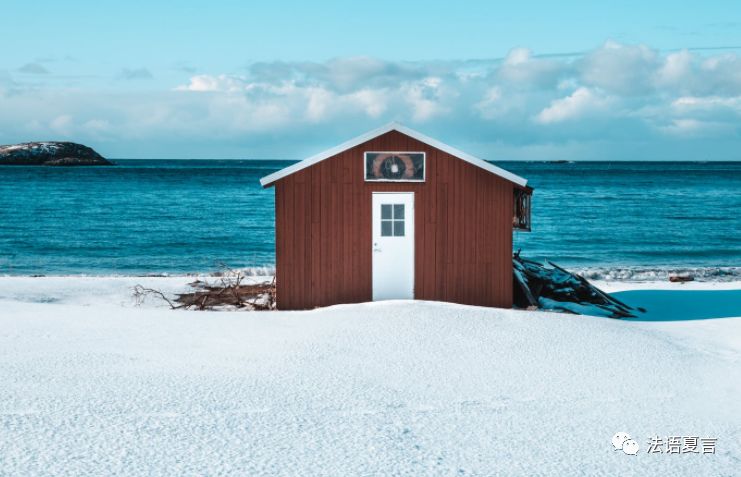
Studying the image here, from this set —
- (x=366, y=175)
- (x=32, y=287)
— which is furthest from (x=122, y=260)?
(x=366, y=175)

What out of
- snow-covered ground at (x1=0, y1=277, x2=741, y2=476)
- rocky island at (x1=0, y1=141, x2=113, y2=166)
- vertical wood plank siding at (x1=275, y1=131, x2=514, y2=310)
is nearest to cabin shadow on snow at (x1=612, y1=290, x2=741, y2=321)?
snow-covered ground at (x1=0, y1=277, x2=741, y2=476)

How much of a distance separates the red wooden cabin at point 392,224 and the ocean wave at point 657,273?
385 inches

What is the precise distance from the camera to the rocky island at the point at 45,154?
478ft

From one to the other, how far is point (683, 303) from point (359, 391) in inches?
475

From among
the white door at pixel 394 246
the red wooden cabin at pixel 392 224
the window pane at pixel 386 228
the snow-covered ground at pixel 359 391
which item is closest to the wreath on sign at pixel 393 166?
the red wooden cabin at pixel 392 224

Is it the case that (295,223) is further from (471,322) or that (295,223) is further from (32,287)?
(32,287)

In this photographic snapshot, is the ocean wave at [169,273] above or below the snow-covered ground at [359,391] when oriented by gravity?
below

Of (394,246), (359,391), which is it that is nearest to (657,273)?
(394,246)

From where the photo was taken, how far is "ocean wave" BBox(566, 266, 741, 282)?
24.4 metres

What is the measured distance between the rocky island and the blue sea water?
81575 mm

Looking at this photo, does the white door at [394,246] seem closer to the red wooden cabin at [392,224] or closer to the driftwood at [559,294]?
the red wooden cabin at [392,224]

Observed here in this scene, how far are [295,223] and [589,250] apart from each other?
21527mm

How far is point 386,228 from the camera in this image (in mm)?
15711

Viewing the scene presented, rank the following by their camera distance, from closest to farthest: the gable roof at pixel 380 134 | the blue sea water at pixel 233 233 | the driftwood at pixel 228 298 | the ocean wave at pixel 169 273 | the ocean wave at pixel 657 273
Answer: the gable roof at pixel 380 134 → the driftwood at pixel 228 298 → the ocean wave at pixel 169 273 → the ocean wave at pixel 657 273 → the blue sea water at pixel 233 233
